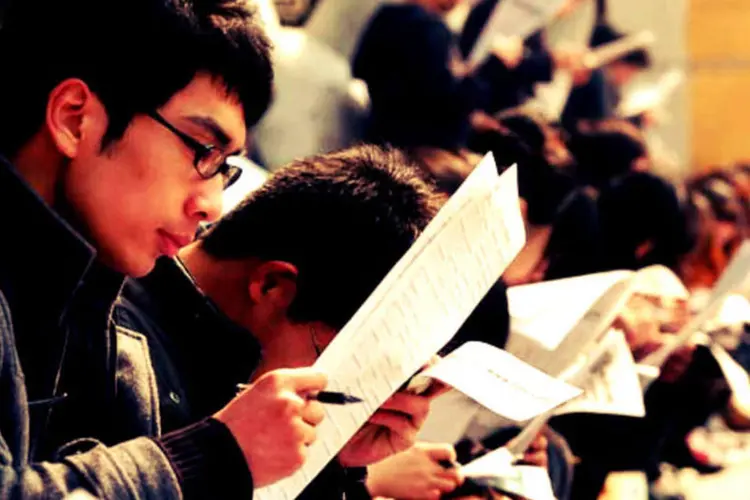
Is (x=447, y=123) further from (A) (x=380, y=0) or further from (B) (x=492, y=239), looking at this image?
(B) (x=492, y=239)

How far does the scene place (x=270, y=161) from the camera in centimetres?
278

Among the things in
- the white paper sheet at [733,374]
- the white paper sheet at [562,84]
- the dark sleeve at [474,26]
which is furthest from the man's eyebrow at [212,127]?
the white paper sheet at [562,84]

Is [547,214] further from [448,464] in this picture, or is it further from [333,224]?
[333,224]

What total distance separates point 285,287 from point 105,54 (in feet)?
1.20

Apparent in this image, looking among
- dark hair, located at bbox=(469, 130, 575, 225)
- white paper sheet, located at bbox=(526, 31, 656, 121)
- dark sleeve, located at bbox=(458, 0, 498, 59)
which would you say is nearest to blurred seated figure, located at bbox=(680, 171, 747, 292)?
white paper sheet, located at bbox=(526, 31, 656, 121)

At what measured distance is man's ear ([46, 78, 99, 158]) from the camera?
125 centimetres

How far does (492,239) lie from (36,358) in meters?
0.42

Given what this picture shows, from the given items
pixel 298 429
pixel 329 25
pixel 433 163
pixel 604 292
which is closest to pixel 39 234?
pixel 298 429

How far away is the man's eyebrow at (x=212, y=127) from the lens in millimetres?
1293

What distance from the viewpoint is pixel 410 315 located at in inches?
51.8

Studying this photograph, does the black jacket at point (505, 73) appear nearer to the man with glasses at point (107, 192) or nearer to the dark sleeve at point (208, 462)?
the man with glasses at point (107, 192)

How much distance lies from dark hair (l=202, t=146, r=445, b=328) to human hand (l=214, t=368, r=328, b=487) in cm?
30

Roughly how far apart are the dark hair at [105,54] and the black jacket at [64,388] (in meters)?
0.08

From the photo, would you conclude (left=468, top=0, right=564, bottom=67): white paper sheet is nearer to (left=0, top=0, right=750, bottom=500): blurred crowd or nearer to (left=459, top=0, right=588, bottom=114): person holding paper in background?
(left=459, top=0, right=588, bottom=114): person holding paper in background
